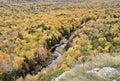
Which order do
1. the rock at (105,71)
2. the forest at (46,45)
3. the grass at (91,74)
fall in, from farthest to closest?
the forest at (46,45) → the rock at (105,71) → the grass at (91,74)

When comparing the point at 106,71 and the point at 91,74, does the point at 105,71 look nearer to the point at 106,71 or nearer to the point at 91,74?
the point at 106,71

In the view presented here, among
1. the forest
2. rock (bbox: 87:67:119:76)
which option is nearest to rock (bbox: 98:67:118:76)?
rock (bbox: 87:67:119:76)

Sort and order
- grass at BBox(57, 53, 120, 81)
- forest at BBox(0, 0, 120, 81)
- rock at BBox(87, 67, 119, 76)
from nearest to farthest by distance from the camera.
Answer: grass at BBox(57, 53, 120, 81) → rock at BBox(87, 67, 119, 76) → forest at BBox(0, 0, 120, 81)

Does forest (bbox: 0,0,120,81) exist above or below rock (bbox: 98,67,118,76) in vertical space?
below

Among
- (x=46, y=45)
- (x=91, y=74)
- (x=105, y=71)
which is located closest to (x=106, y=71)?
(x=105, y=71)

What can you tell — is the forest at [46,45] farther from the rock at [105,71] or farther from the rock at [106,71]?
the rock at [106,71]

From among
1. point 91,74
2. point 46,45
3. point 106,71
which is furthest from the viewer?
point 46,45

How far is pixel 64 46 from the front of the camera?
11544cm

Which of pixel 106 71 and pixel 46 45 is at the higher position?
pixel 106 71

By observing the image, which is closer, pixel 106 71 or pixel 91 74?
pixel 91 74

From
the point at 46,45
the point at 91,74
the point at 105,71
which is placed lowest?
the point at 46,45

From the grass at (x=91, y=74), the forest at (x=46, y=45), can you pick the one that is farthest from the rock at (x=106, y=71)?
the forest at (x=46, y=45)

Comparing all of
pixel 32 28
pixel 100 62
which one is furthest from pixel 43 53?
pixel 100 62

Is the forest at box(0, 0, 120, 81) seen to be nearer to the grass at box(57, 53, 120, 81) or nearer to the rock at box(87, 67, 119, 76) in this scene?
the grass at box(57, 53, 120, 81)
